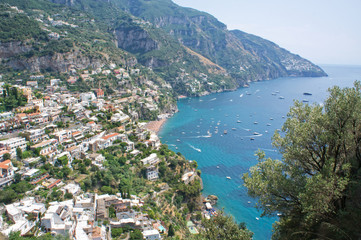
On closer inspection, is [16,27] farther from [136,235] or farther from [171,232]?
[171,232]

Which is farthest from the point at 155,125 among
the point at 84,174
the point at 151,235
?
the point at 151,235

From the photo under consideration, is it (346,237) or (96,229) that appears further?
(96,229)

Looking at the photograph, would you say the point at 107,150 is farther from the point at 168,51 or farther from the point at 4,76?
the point at 168,51

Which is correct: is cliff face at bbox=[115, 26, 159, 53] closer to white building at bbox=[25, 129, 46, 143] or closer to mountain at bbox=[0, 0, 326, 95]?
mountain at bbox=[0, 0, 326, 95]

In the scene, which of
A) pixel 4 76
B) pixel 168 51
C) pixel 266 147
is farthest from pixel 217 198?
pixel 168 51

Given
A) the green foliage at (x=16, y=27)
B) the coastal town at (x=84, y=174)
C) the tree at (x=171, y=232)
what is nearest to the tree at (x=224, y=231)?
the coastal town at (x=84, y=174)

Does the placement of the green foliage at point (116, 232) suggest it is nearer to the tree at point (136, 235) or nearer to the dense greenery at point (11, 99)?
the tree at point (136, 235)
